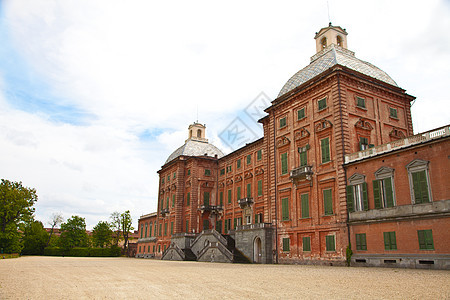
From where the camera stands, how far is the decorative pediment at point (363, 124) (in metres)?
28.8

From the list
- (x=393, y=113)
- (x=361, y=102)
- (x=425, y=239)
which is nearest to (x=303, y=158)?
(x=361, y=102)

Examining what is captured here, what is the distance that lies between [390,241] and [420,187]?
4094mm

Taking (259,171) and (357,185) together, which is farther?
(259,171)

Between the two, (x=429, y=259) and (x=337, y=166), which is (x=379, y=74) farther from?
(x=429, y=259)

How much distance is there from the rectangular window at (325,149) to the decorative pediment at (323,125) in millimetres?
1014

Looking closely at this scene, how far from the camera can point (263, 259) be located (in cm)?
3234

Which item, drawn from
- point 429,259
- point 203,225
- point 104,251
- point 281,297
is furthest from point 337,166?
point 104,251

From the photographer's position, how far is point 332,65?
31.1 m

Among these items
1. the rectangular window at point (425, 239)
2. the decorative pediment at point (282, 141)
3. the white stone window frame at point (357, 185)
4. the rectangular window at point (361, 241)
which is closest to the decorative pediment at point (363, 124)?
the white stone window frame at point (357, 185)

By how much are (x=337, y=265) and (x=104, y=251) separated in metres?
59.7

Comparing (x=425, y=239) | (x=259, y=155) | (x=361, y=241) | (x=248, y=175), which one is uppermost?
(x=259, y=155)

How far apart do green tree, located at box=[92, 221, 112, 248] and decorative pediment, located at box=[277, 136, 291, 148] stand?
57231 millimetres

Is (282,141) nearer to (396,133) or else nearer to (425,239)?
(396,133)

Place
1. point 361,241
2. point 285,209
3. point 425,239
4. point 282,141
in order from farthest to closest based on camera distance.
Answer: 1. point 282,141
2. point 285,209
3. point 361,241
4. point 425,239
